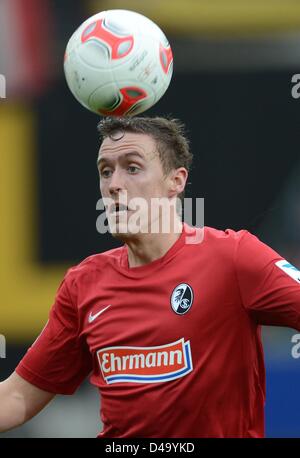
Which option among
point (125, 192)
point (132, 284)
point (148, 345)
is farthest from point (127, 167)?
Result: point (148, 345)

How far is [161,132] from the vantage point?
205 inches

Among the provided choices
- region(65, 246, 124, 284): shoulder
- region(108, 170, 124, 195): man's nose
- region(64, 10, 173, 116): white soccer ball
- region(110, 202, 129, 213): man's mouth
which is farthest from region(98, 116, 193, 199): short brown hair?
region(65, 246, 124, 284): shoulder

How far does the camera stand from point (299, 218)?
9125 millimetres

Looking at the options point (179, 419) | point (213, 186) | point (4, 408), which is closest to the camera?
point (179, 419)

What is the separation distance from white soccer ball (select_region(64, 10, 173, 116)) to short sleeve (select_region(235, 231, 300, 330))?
3.22ft

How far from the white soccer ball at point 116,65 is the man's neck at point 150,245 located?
2.24 ft

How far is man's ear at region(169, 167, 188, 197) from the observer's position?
520 centimetres

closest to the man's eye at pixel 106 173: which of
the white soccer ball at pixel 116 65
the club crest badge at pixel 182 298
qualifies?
the white soccer ball at pixel 116 65

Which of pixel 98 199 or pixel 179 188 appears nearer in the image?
pixel 179 188

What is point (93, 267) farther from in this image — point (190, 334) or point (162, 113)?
point (162, 113)

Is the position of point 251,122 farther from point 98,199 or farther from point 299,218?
point 98,199

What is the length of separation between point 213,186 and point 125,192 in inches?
163

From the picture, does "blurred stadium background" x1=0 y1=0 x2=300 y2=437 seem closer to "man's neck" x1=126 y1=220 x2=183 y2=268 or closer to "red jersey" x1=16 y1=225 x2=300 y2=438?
"man's neck" x1=126 y1=220 x2=183 y2=268

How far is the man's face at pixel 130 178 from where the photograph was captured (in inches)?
195
